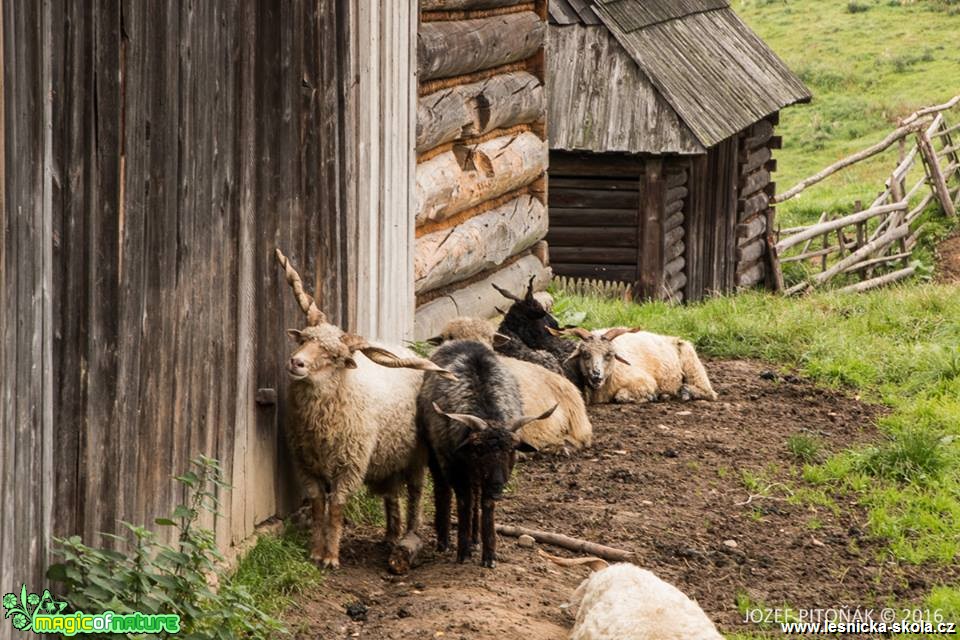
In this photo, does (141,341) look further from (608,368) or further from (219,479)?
(608,368)

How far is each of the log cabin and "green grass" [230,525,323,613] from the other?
34.7ft

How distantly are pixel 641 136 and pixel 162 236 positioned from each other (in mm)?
11649

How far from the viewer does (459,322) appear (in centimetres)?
896

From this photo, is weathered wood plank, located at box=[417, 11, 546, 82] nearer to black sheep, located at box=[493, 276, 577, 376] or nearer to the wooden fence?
black sheep, located at box=[493, 276, 577, 376]

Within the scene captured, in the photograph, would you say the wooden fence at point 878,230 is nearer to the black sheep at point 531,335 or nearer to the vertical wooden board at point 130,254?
the black sheep at point 531,335

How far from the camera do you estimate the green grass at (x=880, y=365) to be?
815 centimetres

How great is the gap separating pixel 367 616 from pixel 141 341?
1662 mm

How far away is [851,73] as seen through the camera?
33594mm

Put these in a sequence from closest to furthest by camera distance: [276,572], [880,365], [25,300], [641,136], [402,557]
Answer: [25,300]
[276,572]
[402,557]
[880,365]
[641,136]

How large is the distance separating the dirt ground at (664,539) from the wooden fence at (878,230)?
994cm

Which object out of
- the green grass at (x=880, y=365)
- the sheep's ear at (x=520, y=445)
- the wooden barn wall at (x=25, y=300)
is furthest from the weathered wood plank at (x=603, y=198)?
the wooden barn wall at (x=25, y=300)

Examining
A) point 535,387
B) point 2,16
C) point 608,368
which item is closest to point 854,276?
point 608,368

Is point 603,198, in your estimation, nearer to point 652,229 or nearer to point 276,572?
point 652,229

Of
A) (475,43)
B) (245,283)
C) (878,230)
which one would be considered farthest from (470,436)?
(878,230)
